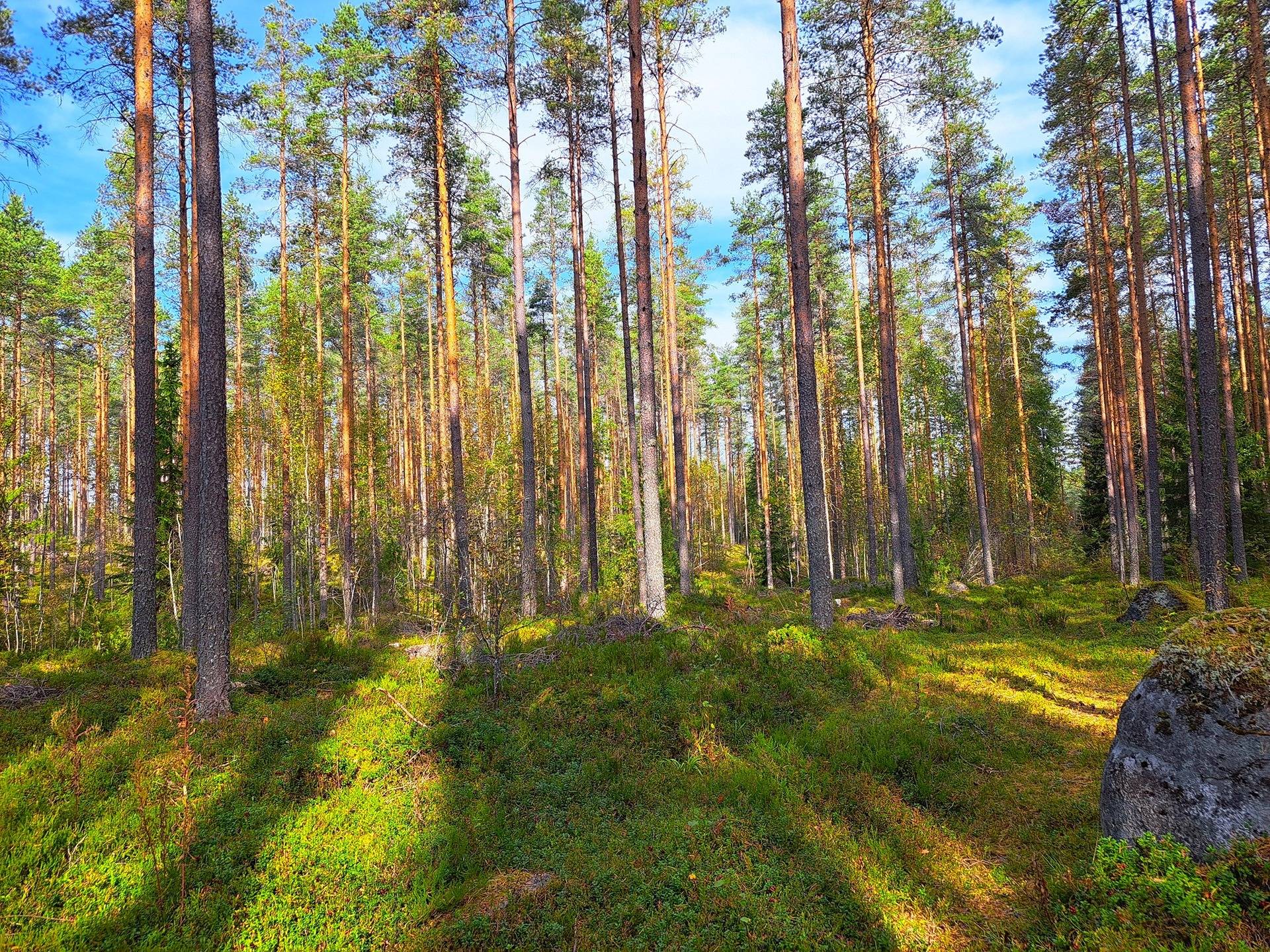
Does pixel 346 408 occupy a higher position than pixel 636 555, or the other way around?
pixel 346 408

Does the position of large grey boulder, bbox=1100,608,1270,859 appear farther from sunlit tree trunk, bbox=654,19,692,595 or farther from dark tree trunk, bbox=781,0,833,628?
sunlit tree trunk, bbox=654,19,692,595

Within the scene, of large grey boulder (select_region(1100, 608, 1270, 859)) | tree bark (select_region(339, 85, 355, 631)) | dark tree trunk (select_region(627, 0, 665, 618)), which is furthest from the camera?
tree bark (select_region(339, 85, 355, 631))

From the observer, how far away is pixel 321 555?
1939cm

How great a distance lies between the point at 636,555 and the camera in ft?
50.2

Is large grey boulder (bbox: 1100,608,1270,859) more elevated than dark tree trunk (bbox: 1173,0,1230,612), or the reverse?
dark tree trunk (bbox: 1173,0,1230,612)

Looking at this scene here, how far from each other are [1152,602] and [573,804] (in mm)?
13900

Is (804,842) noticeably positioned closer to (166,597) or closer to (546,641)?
(546,641)

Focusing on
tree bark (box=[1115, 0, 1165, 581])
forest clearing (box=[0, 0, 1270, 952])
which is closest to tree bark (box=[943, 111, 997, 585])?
forest clearing (box=[0, 0, 1270, 952])

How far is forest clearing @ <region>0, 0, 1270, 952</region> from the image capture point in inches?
162

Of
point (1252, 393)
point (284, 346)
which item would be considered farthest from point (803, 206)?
point (1252, 393)

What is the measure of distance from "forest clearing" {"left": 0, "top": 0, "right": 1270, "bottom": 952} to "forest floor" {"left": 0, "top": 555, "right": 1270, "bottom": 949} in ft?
0.16

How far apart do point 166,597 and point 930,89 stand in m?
28.2

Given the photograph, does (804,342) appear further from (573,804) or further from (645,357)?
(573,804)

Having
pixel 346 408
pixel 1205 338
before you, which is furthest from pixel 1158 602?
pixel 346 408
